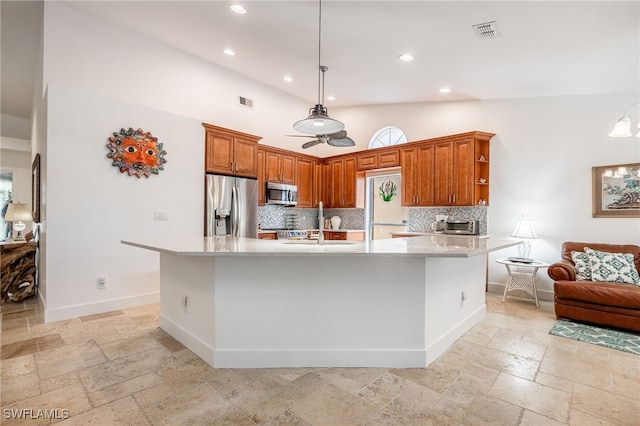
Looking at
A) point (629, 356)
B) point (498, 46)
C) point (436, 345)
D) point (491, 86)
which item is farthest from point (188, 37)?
point (629, 356)

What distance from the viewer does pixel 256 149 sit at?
518cm

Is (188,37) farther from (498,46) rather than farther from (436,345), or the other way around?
(436,345)

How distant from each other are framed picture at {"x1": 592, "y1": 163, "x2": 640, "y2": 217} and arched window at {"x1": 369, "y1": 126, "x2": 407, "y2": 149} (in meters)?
2.96

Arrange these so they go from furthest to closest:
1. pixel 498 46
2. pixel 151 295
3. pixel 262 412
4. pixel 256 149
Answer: pixel 256 149, pixel 151 295, pixel 498 46, pixel 262 412

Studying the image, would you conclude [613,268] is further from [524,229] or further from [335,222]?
[335,222]

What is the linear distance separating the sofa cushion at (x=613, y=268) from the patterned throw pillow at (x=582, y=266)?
5 cm

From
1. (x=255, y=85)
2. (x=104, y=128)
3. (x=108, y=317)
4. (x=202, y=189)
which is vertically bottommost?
(x=108, y=317)

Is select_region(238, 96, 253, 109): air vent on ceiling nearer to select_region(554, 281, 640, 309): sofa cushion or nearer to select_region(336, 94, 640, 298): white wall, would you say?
select_region(336, 94, 640, 298): white wall

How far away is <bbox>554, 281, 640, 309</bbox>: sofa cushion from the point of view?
10.2ft

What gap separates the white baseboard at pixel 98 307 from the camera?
3348 mm

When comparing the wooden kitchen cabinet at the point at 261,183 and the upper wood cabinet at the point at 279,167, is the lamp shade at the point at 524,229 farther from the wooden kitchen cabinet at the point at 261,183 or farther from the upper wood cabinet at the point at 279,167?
the wooden kitchen cabinet at the point at 261,183

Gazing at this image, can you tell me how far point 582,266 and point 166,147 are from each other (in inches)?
216

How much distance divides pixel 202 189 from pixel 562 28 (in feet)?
15.1

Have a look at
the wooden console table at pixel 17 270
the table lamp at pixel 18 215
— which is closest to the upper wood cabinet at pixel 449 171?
the wooden console table at pixel 17 270
